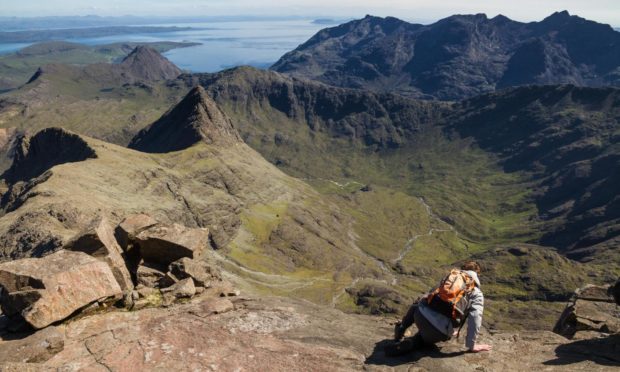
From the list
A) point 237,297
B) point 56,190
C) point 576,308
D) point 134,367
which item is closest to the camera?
point 134,367

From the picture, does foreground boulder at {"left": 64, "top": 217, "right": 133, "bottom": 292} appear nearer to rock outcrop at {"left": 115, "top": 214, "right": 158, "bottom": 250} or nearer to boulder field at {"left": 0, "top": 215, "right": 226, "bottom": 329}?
boulder field at {"left": 0, "top": 215, "right": 226, "bottom": 329}

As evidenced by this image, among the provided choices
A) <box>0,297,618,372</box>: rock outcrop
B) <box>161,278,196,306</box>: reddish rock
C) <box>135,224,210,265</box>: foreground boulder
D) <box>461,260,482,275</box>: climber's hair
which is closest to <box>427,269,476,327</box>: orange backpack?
<box>461,260,482,275</box>: climber's hair

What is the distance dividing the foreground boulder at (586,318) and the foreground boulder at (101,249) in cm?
3139

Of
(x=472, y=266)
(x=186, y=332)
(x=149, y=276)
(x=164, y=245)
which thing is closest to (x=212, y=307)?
(x=186, y=332)

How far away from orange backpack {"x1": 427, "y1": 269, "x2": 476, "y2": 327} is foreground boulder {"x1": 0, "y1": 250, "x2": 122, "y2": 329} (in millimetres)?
19906

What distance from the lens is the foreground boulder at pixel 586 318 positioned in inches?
1287

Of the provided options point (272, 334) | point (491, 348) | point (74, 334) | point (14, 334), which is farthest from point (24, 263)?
point (491, 348)

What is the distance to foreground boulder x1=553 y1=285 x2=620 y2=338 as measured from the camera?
1287 inches

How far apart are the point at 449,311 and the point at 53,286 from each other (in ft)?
71.7

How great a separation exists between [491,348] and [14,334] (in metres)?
26.5

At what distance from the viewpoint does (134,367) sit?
22594 mm

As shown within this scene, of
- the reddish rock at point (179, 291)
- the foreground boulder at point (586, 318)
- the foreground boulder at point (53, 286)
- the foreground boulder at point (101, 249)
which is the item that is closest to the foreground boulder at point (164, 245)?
the foreground boulder at point (101, 249)

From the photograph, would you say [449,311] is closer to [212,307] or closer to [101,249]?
[212,307]

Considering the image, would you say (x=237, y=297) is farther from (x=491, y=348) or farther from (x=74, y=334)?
(x=491, y=348)
